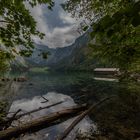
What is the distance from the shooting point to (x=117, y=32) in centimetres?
377

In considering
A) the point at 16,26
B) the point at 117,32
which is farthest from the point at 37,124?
the point at 117,32

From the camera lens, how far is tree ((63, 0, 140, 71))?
2.51 m

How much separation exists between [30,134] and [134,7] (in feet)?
44.7

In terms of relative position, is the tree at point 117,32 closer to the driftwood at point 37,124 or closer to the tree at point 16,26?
the tree at point 16,26

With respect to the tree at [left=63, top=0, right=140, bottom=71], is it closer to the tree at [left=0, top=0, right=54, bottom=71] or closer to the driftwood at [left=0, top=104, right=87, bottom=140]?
the tree at [left=0, top=0, right=54, bottom=71]

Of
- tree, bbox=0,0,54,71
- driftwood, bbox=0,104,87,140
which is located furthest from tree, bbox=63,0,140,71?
driftwood, bbox=0,104,87,140

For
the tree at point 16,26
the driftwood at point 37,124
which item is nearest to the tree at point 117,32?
the tree at point 16,26

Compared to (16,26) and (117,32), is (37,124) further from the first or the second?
(117,32)

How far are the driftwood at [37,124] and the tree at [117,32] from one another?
26.1 feet

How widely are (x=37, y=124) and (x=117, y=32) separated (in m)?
13.0

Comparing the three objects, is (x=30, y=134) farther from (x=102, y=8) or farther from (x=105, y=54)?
(x=102, y=8)

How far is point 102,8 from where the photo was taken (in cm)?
1231

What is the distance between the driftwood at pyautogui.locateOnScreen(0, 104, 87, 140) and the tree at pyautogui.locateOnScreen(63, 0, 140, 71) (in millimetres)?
7940

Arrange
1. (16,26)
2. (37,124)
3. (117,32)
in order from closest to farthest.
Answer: (117,32), (16,26), (37,124)
